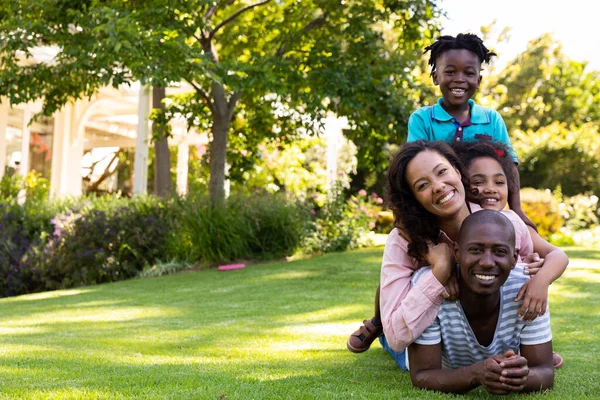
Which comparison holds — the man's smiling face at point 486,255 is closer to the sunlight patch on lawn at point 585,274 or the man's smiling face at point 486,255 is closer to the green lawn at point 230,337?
the green lawn at point 230,337

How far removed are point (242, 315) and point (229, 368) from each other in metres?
2.91

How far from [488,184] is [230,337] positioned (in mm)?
2505

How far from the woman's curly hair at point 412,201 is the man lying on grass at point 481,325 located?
137 mm

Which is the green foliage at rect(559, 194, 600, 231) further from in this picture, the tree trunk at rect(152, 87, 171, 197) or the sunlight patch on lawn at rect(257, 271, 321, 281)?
the sunlight patch on lawn at rect(257, 271, 321, 281)

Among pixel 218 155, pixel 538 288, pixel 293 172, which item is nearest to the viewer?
pixel 538 288

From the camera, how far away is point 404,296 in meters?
3.24

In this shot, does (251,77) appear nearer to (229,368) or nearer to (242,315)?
(242,315)

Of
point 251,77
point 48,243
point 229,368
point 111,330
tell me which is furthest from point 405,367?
point 48,243

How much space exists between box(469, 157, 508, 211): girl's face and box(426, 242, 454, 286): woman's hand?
429 mm

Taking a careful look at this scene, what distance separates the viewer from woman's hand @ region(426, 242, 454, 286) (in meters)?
3.11

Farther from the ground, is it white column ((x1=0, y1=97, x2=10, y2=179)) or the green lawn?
white column ((x1=0, y1=97, x2=10, y2=179))

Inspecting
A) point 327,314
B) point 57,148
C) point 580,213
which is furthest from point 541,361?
point 57,148

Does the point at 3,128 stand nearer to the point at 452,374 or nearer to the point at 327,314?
the point at 327,314

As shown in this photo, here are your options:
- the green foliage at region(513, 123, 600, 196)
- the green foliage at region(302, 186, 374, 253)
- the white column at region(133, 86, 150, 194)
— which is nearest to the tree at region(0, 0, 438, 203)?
the green foliage at region(302, 186, 374, 253)
